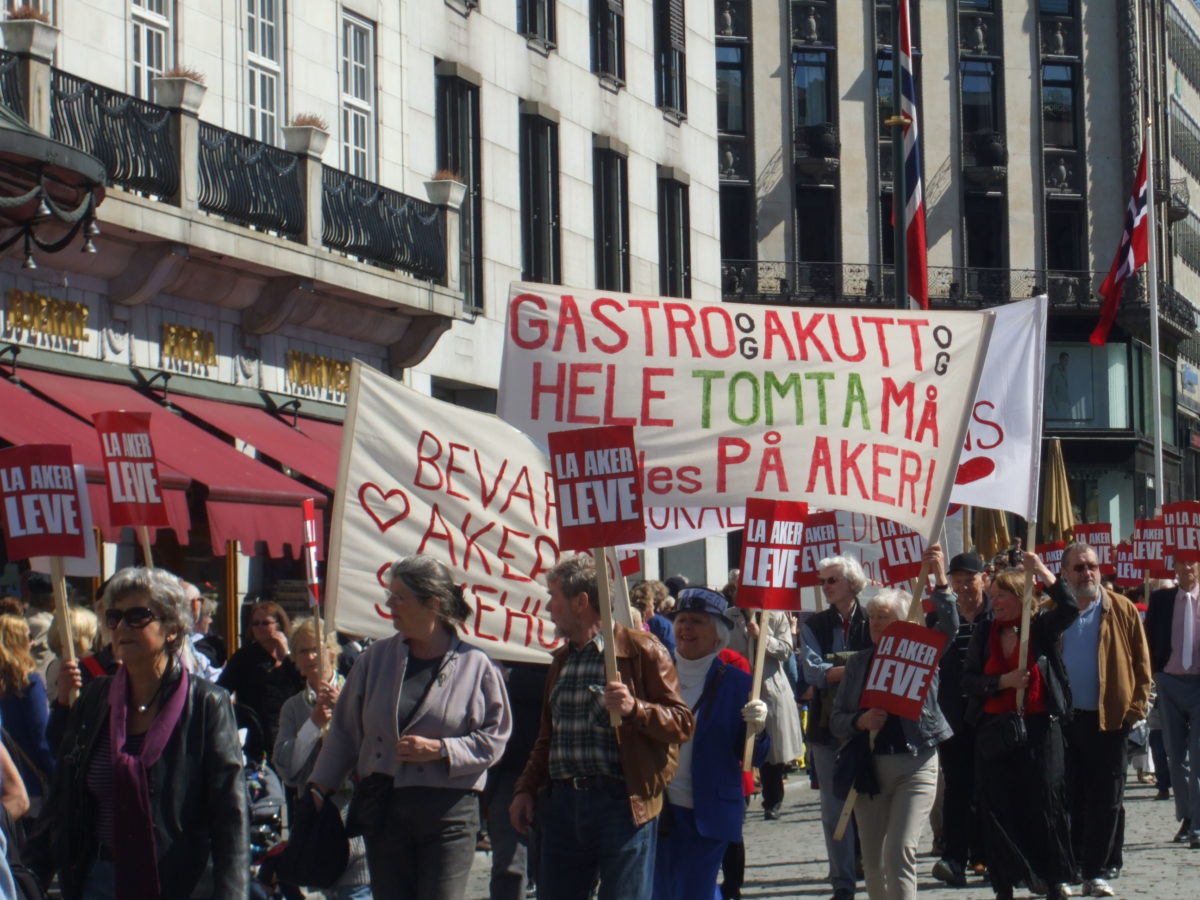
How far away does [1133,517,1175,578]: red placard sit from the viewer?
18266 millimetres

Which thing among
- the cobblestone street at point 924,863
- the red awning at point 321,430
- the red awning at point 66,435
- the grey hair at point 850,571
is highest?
the red awning at point 321,430

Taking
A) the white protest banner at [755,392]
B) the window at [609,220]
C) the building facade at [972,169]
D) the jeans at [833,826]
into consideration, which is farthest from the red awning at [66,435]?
the building facade at [972,169]

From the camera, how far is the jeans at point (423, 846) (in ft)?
26.1

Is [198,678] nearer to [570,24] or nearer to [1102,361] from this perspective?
[570,24]

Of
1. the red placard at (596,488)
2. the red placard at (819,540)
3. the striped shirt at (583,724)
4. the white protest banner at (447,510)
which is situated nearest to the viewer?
the striped shirt at (583,724)

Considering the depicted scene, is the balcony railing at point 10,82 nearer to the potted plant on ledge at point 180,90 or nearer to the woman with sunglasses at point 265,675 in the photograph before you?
the potted plant on ledge at point 180,90

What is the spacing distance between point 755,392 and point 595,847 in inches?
139

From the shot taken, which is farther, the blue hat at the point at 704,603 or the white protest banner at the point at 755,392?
the white protest banner at the point at 755,392

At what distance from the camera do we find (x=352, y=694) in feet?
26.7

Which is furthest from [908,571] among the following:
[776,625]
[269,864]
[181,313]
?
[181,313]

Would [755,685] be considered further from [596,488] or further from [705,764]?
[596,488]

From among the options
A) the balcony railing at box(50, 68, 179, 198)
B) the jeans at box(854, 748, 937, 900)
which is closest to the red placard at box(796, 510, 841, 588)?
the jeans at box(854, 748, 937, 900)

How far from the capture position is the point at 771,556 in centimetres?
1031

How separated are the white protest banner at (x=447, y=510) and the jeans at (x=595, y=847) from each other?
159 cm
